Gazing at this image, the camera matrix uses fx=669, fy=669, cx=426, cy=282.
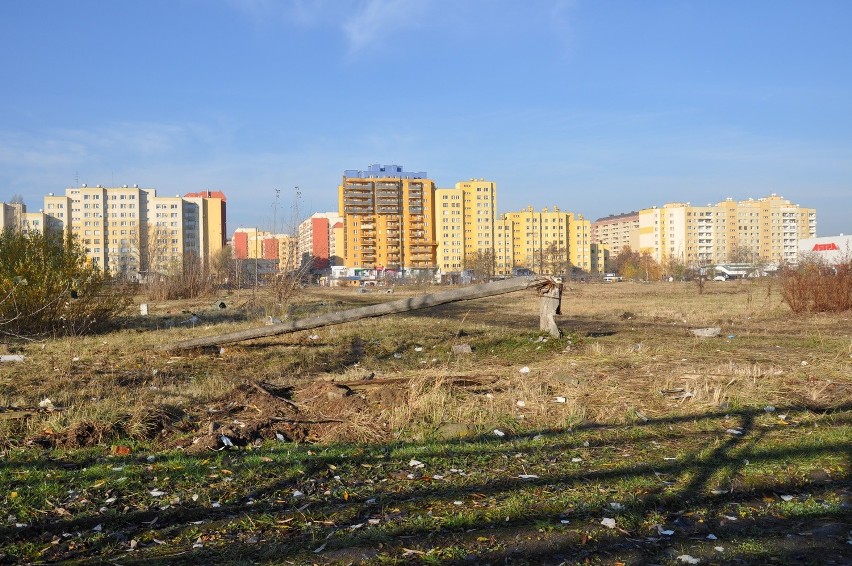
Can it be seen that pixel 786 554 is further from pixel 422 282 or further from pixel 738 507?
pixel 422 282

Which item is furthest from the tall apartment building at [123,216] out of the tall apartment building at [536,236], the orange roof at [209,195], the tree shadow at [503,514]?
the tree shadow at [503,514]

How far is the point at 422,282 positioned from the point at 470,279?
6.14 meters

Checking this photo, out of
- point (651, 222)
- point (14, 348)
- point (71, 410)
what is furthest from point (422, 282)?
point (651, 222)

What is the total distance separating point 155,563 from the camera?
3311 mm

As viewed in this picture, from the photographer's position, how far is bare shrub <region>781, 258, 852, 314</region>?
20172 millimetres

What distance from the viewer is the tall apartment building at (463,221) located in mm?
120062

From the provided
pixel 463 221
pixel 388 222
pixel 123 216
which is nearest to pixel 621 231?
pixel 463 221

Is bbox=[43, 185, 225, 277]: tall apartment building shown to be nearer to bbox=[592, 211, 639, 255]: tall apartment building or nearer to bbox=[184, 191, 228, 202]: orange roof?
bbox=[184, 191, 228, 202]: orange roof

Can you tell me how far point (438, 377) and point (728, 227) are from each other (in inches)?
5889

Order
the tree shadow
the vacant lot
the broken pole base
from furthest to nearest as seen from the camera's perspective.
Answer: the broken pole base → the vacant lot → the tree shadow

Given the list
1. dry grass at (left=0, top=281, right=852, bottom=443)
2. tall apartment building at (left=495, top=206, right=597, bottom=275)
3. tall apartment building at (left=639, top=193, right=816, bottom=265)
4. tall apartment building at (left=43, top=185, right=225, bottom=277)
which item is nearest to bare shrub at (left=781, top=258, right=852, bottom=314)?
dry grass at (left=0, top=281, right=852, bottom=443)

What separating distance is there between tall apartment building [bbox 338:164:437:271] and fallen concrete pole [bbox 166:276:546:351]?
10206 centimetres

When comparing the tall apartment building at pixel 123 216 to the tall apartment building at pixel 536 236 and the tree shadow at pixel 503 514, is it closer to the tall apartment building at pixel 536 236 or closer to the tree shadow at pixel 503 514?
the tall apartment building at pixel 536 236

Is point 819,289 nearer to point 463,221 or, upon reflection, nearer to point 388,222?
point 388,222
